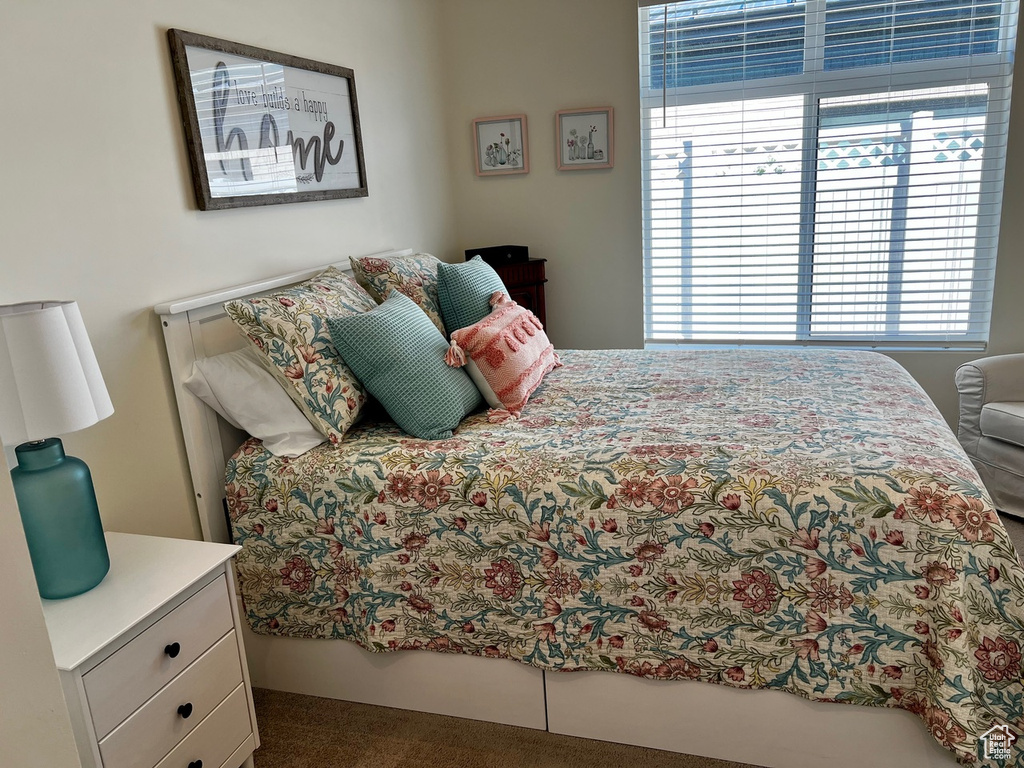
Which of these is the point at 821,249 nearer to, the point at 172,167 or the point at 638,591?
the point at 638,591

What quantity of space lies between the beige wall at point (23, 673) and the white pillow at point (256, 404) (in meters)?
1.08

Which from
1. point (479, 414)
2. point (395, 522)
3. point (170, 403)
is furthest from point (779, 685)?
point (170, 403)

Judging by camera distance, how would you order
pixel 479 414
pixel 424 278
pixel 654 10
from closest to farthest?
pixel 479 414, pixel 424 278, pixel 654 10

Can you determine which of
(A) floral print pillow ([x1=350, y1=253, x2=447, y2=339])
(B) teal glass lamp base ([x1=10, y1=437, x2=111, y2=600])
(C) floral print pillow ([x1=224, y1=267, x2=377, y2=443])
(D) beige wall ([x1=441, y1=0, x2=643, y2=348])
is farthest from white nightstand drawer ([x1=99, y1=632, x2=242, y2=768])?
(D) beige wall ([x1=441, y1=0, x2=643, y2=348])

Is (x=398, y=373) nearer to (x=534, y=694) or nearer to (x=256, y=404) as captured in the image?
(x=256, y=404)

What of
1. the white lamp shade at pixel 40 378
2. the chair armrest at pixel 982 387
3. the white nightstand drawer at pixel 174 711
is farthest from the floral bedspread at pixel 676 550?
the chair armrest at pixel 982 387

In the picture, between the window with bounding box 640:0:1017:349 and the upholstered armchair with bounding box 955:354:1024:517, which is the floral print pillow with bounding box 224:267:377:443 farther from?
the upholstered armchair with bounding box 955:354:1024:517

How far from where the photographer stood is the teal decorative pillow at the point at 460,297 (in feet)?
8.62

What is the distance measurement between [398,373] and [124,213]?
2.63 ft

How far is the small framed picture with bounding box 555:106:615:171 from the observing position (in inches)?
143

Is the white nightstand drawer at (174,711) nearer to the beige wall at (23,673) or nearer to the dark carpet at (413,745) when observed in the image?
the dark carpet at (413,745)

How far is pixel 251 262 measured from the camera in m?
2.39

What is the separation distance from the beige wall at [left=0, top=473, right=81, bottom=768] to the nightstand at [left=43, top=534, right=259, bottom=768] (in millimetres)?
376

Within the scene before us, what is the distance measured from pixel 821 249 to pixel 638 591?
2492 millimetres
